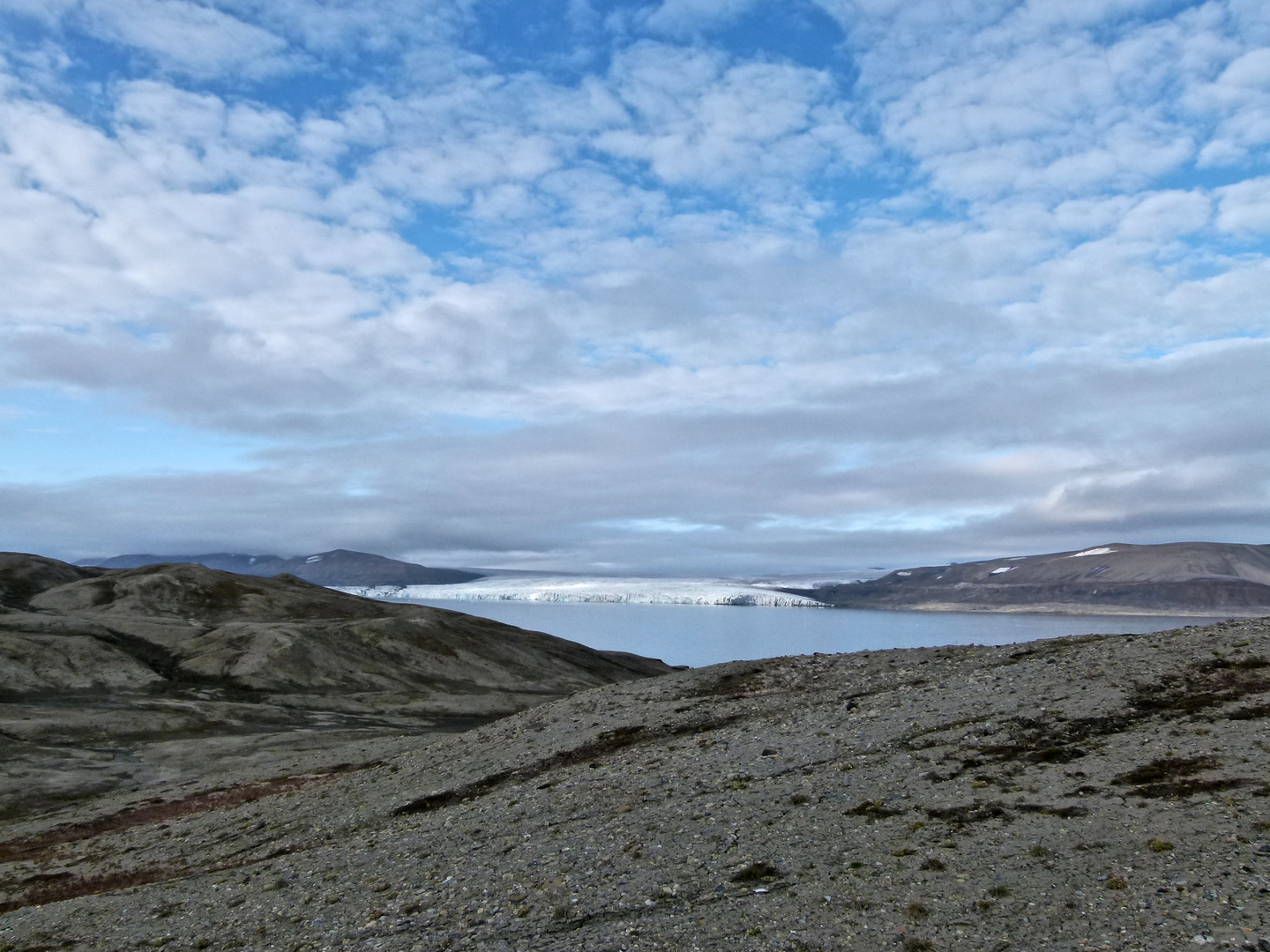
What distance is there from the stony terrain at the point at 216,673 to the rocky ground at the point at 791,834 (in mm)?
27636

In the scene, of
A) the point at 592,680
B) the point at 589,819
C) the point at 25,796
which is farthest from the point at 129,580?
the point at 589,819

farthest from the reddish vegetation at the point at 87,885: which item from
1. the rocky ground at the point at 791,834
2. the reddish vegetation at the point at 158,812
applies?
the reddish vegetation at the point at 158,812

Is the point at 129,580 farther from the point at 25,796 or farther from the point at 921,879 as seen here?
the point at 921,879

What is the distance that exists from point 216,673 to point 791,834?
98.1 metres

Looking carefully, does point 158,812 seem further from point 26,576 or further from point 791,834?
point 26,576

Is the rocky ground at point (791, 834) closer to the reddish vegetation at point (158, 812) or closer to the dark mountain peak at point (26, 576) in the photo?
the reddish vegetation at point (158, 812)

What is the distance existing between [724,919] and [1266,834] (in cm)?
934

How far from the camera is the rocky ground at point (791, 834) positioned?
14.1 m

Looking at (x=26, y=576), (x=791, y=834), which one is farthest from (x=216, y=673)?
(x=791, y=834)

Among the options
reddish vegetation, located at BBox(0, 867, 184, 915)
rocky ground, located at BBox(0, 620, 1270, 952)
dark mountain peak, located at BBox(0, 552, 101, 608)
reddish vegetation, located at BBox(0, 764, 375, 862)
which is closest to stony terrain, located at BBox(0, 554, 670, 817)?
dark mountain peak, located at BBox(0, 552, 101, 608)

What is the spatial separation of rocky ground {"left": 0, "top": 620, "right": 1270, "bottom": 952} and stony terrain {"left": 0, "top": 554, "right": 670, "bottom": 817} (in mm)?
27636

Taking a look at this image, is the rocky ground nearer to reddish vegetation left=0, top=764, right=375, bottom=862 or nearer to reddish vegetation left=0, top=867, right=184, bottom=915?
reddish vegetation left=0, top=867, right=184, bottom=915

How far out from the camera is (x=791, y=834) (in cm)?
1878

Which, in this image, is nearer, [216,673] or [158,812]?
[158,812]
